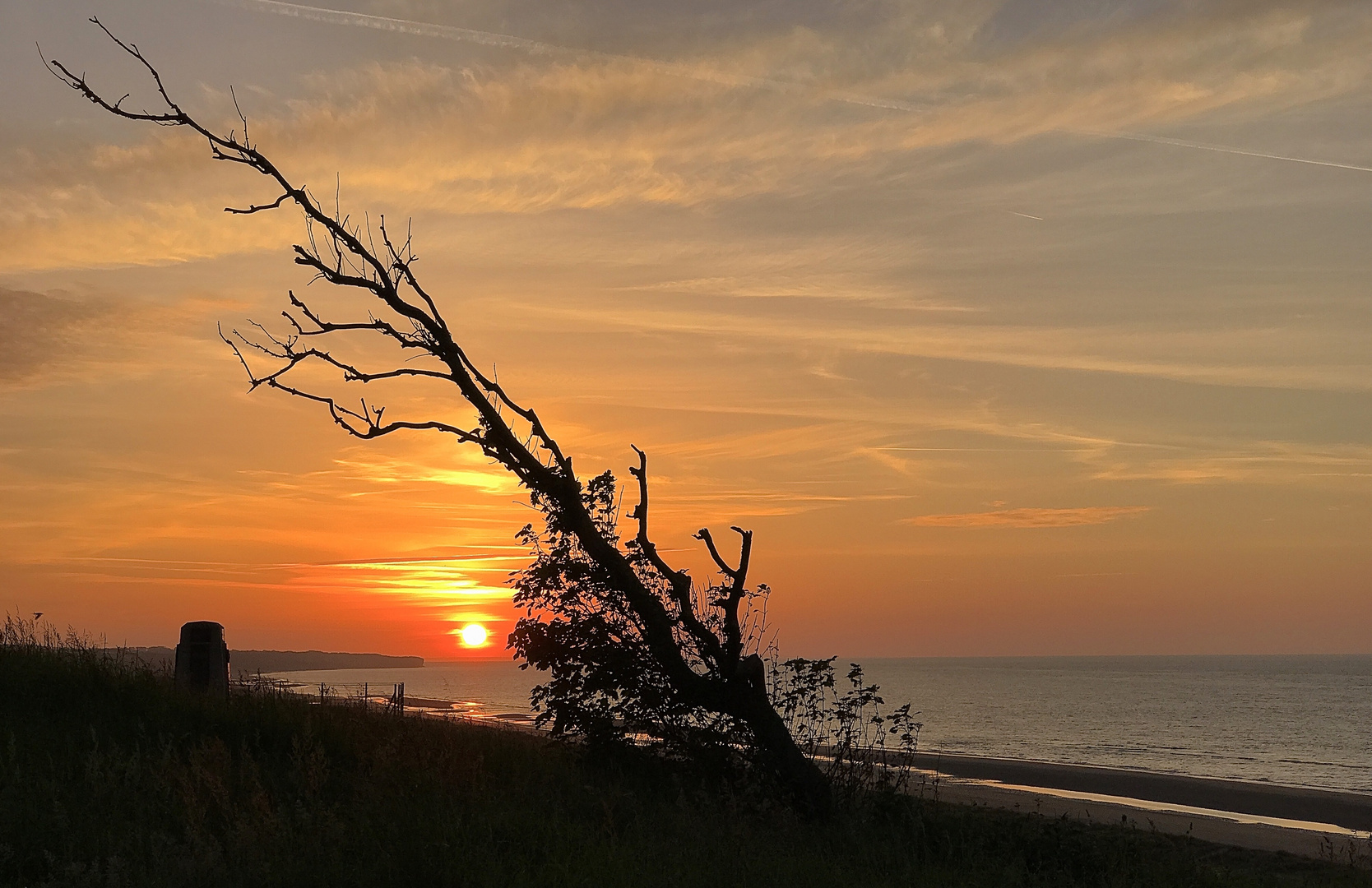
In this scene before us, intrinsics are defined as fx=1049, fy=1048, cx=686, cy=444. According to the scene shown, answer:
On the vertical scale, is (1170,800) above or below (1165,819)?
below

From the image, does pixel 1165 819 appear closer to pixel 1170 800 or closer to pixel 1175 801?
pixel 1175 801

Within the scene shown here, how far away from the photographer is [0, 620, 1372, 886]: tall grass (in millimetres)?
7547

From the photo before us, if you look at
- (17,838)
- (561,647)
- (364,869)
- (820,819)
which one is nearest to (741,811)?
(820,819)

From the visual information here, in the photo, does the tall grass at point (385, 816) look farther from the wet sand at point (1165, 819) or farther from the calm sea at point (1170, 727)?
the calm sea at point (1170, 727)

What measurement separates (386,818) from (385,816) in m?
0.13

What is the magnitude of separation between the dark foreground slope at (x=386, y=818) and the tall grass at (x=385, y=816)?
0.03 m

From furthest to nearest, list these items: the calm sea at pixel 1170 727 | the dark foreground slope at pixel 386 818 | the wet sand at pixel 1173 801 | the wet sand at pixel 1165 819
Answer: the calm sea at pixel 1170 727 < the wet sand at pixel 1173 801 < the wet sand at pixel 1165 819 < the dark foreground slope at pixel 386 818

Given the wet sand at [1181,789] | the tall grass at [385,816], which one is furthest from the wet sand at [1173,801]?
the tall grass at [385,816]

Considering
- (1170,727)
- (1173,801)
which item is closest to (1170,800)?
(1173,801)

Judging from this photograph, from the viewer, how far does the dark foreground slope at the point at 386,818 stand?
7535 millimetres

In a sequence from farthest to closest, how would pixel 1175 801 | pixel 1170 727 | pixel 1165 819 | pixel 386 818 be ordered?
1. pixel 1170 727
2. pixel 1175 801
3. pixel 1165 819
4. pixel 386 818

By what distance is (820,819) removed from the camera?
12648 mm

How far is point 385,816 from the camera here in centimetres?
885

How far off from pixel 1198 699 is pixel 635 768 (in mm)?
145110
